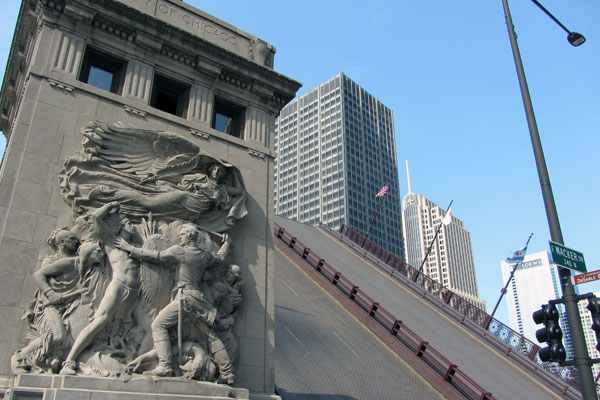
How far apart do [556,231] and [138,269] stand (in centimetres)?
932

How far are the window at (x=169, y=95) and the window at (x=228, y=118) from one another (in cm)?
108

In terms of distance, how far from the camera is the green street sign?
1088cm

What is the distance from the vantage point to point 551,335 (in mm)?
10508

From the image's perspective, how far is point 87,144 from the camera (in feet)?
38.5

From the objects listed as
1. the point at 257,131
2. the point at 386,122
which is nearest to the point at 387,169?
the point at 386,122

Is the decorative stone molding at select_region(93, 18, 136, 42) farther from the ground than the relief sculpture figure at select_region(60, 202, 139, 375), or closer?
farther from the ground

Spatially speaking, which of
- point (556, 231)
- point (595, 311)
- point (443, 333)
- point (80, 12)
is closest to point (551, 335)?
point (595, 311)

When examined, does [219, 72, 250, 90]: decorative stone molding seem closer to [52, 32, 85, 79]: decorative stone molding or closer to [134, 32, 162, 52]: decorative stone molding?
[134, 32, 162, 52]: decorative stone molding

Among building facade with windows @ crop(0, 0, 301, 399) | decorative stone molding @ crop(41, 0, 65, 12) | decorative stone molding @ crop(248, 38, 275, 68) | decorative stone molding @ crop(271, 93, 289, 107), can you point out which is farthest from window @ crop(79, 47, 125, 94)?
decorative stone molding @ crop(271, 93, 289, 107)

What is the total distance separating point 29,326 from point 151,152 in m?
4.77

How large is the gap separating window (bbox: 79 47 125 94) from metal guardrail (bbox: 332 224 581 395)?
803 inches

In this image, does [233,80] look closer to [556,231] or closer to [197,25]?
[197,25]

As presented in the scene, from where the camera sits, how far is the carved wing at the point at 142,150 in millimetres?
11891

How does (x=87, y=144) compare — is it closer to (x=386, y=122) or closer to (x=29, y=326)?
(x=29, y=326)
